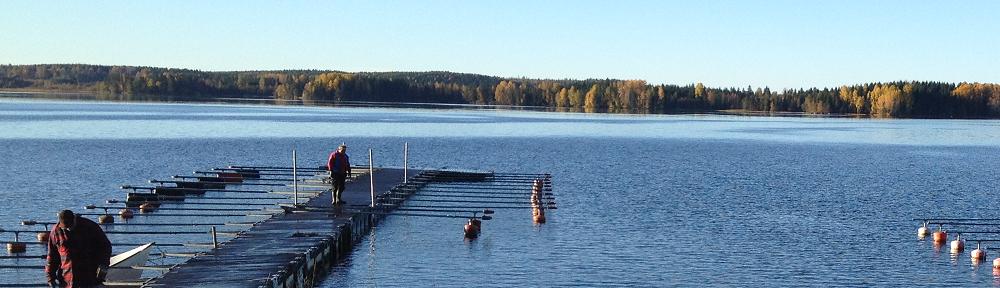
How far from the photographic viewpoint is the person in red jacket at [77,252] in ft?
53.6

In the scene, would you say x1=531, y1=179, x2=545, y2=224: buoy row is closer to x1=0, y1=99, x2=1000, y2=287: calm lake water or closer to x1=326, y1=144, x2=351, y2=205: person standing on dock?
x1=0, y1=99, x2=1000, y2=287: calm lake water

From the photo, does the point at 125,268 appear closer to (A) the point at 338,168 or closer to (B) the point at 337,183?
(A) the point at 338,168

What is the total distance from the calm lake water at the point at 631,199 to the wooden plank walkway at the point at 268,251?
0.95 metres

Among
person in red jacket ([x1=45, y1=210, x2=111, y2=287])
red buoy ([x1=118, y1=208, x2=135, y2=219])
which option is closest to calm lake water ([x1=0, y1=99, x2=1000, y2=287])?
red buoy ([x1=118, y1=208, x2=135, y2=219])

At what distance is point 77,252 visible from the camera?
16609mm

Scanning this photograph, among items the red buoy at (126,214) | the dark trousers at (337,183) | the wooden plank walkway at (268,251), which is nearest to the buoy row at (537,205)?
the wooden plank walkway at (268,251)

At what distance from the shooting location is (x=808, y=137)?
10938 cm

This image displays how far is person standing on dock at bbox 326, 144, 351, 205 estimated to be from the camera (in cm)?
3216

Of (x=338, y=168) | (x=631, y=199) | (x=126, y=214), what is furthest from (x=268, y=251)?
(x=631, y=199)

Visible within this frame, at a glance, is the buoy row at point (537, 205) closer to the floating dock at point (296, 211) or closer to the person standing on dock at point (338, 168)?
the floating dock at point (296, 211)

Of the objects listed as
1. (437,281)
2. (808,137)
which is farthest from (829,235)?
(808,137)

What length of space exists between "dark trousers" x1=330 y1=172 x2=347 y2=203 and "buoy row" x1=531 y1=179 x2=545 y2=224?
622 cm

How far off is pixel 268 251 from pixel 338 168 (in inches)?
316

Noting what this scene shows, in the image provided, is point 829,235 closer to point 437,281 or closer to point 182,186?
point 437,281
